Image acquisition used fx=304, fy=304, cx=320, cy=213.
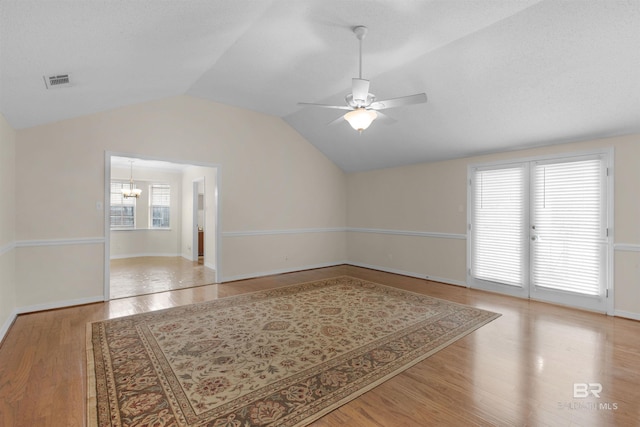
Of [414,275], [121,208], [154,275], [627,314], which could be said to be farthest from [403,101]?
[121,208]

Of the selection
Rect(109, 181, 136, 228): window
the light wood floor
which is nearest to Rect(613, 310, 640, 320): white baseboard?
the light wood floor

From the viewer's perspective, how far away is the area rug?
205cm

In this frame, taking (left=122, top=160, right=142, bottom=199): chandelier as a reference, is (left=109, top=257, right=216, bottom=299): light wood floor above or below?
below

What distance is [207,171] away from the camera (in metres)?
7.29

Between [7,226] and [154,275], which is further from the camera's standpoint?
[154,275]

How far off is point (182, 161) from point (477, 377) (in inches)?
197

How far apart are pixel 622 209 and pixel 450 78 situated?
2.75 metres

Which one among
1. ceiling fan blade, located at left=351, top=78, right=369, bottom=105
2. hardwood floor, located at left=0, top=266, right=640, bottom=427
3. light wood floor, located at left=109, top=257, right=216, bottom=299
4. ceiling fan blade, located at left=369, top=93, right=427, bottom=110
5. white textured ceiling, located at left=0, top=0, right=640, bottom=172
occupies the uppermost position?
white textured ceiling, located at left=0, top=0, right=640, bottom=172

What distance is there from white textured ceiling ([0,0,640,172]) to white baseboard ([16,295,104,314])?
2.33 metres

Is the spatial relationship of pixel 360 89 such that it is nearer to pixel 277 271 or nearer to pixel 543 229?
pixel 543 229

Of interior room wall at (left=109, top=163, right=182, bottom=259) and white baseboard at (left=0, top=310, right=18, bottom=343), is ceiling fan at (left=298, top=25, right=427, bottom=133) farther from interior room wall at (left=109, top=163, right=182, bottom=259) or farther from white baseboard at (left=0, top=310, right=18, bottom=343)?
interior room wall at (left=109, top=163, right=182, bottom=259)

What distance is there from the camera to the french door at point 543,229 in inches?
159

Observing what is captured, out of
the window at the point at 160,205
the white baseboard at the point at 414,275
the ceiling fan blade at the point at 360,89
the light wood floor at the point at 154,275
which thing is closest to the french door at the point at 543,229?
the white baseboard at the point at 414,275

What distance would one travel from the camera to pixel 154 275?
6.23 meters
